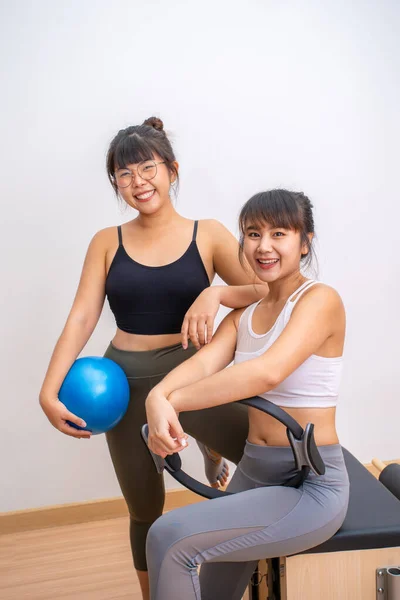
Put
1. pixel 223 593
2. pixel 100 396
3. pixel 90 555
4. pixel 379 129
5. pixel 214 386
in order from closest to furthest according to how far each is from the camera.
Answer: pixel 214 386 → pixel 223 593 → pixel 100 396 → pixel 90 555 → pixel 379 129

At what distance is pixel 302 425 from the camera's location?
142cm

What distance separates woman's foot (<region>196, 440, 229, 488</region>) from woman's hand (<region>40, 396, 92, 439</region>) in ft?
1.90

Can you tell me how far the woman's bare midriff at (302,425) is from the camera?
4.67 feet

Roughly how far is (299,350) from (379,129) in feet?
6.18

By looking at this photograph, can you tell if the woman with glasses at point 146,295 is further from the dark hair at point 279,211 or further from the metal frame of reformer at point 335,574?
the metal frame of reformer at point 335,574

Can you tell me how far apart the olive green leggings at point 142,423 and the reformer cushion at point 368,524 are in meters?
0.38

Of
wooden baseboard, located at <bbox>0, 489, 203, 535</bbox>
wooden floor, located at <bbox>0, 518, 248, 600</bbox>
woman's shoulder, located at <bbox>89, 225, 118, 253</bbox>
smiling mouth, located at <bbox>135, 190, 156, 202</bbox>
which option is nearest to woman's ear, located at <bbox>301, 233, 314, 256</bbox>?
smiling mouth, located at <bbox>135, 190, 156, 202</bbox>

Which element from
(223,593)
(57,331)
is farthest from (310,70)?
(223,593)

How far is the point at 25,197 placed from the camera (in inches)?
104

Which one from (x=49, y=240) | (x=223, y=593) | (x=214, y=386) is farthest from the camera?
(x=49, y=240)

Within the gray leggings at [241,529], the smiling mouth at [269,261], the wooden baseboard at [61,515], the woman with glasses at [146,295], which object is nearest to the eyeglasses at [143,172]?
the woman with glasses at [146,295]

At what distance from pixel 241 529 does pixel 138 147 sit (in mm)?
1041

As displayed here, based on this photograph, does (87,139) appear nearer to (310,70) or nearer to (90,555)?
(310,70)

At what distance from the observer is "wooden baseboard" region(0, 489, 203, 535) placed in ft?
9.04
